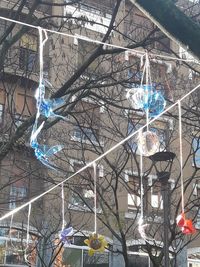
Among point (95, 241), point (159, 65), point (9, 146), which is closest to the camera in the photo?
point (95, 241)

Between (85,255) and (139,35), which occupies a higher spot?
(139,35)

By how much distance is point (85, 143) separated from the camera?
50.5 feet

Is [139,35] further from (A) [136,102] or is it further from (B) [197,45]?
(B) [197,45]

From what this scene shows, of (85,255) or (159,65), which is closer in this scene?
(159,65)

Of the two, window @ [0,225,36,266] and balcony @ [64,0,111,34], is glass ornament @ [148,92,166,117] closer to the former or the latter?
balcony @ [64,0,111,34]

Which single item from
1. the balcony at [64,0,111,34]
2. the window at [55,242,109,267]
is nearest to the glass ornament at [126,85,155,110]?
the balcony at [64,0,111,34]

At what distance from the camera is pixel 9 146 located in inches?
335

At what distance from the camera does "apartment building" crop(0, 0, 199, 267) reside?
1152 cm

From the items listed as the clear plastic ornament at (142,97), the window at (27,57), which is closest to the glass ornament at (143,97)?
the clear plastic ornament at (142,97)

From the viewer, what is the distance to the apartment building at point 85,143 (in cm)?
A: 1152

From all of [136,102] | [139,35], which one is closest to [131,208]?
[139,35]

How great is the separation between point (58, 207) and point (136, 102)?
11.4 m

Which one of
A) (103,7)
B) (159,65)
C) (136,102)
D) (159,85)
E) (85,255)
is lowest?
(85,255)

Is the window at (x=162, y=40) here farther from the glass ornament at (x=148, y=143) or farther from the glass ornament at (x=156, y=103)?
the glass ornament at (x=148, y=143)
